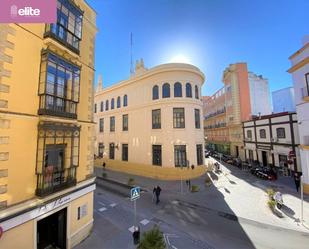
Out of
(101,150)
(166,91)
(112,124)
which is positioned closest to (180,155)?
(166,91)

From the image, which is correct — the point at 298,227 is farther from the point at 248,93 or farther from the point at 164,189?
the point at 248,93

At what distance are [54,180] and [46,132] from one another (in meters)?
2.10

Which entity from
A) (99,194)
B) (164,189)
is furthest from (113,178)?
(164,189)

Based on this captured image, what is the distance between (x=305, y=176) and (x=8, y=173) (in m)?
21.6

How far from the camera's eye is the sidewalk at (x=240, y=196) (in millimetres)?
10930

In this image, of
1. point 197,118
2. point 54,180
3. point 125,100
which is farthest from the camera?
point 125,100

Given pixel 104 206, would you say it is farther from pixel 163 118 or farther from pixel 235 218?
pixel 163 118

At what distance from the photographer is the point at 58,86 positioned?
7.30 m

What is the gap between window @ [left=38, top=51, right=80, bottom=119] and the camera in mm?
6621

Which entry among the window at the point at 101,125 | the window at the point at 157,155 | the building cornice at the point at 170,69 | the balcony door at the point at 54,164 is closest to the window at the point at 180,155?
the window at the point at 157,155

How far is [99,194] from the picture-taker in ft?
50.8

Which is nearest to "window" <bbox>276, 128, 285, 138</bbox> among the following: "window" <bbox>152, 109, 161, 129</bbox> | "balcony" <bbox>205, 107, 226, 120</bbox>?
"balcony" <bbox>205, 107, 226, 120</bbox>

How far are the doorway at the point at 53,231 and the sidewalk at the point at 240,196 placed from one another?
9.00 meters

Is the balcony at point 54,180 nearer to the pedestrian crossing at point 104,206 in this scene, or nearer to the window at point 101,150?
the pedestrian crossing at point 104,206
